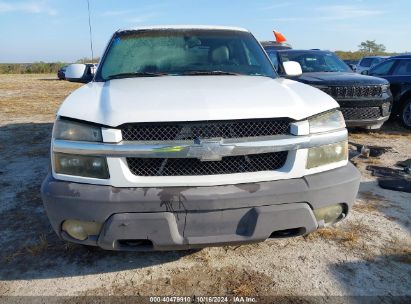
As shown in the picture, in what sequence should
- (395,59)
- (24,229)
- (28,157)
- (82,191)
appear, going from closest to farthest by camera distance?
1. (82,191)
2. (24,229)
3. (28,157)
4. (395,59)

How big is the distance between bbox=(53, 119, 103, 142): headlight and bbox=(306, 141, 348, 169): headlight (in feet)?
4.34

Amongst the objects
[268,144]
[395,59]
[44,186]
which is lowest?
[44,186]

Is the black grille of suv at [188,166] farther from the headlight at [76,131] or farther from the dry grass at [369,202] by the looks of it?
the dry grass at [369,202]

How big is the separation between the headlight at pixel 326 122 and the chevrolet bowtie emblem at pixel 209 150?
61cm

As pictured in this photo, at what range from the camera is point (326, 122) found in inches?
101

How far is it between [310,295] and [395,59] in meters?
7.66

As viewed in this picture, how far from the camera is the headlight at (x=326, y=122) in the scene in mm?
2490

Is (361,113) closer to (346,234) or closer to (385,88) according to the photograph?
(385,88)

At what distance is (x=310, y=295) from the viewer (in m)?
2.47

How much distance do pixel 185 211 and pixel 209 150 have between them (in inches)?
15.1

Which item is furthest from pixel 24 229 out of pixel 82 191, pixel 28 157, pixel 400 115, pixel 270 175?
pixel 400 115

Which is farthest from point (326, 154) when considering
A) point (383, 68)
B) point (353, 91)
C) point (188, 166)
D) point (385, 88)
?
point (383, 68)

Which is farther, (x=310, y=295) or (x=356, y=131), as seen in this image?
(x=356, y=131)

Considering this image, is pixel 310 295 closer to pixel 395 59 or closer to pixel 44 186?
pixel 44 186
